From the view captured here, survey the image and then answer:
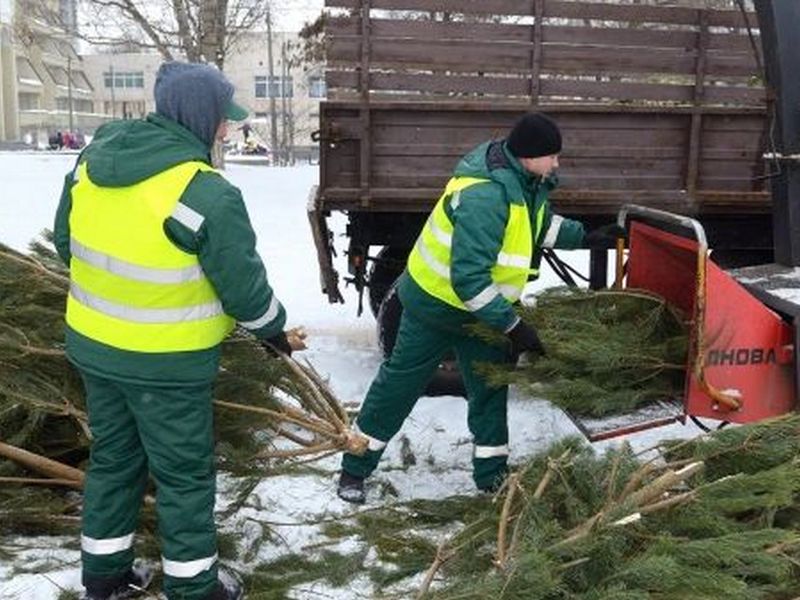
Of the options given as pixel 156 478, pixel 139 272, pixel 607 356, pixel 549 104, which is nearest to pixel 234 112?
pixel 139 272

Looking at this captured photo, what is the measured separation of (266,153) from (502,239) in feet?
135

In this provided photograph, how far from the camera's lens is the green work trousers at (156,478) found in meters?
2.92

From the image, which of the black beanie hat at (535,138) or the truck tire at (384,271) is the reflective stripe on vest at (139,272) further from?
the truck tire at (384,271)

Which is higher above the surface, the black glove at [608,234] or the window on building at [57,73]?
the window on building at [57,73]

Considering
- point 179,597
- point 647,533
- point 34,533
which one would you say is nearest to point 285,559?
point 179,597

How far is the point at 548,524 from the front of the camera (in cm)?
291

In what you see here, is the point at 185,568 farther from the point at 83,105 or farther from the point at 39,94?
the point at 83,105

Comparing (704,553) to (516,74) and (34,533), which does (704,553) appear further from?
(516,74)

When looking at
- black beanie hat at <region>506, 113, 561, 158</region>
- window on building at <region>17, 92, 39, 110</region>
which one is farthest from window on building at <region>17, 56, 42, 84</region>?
black beanie hat at <region>506, 113, 561, 158</region>

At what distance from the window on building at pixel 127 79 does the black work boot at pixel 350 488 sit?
76853 mm

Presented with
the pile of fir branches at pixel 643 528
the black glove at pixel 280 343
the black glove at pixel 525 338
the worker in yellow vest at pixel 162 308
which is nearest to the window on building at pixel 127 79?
the black glove at pixel 525 338

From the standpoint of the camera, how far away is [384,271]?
5.98 metres

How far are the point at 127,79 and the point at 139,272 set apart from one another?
79.1 m

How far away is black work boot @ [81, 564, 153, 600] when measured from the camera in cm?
309
